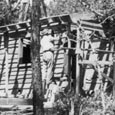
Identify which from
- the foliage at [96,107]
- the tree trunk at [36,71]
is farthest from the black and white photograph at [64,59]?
the tree trunk at [36,71]

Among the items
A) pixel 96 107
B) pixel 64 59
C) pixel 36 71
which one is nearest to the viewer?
pixel 36 71

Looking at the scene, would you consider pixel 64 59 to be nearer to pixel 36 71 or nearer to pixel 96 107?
pixel 96 107

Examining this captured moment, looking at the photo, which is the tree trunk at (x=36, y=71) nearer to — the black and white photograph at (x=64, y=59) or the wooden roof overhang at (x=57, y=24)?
the black and white photograph at (x=64, y=59)

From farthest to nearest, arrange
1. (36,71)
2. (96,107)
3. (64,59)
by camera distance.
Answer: (64,59), (96,107), (36,71)

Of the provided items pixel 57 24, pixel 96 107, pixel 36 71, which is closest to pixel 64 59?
pixel 57 24

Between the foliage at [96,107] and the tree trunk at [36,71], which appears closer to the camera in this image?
the tree trunk at [36,71]

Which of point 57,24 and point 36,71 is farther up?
point 57,24

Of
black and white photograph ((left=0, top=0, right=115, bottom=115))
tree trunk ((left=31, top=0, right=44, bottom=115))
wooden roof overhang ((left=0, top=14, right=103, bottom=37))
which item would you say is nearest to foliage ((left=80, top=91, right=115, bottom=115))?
black and white photograph ((left=0, top=0, right=115, bottom=115))

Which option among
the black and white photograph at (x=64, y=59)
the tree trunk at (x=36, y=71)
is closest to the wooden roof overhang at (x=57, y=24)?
the black and white photograph at (x=64, y=59)

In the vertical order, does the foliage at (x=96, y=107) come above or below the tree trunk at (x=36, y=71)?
below

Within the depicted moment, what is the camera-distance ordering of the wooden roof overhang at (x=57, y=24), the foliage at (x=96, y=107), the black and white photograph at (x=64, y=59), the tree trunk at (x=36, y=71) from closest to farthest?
the tree trunk at (x=36, y=71)
the foliage at (x=96, y=107)
the black and white photograph at (x=64, y=59)
the wooden roof overhang at (x=57, y=24)

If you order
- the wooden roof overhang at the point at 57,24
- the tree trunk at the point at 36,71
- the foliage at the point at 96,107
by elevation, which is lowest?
the foliage at the point at 96,107

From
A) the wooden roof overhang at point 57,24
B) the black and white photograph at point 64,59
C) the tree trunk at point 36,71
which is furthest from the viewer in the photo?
the wooden roof overhang at point 57,24

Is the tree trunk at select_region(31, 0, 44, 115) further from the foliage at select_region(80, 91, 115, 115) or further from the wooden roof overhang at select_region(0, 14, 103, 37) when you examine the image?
the wooden roof overhang at select_region(0, 14, 103, 37)
